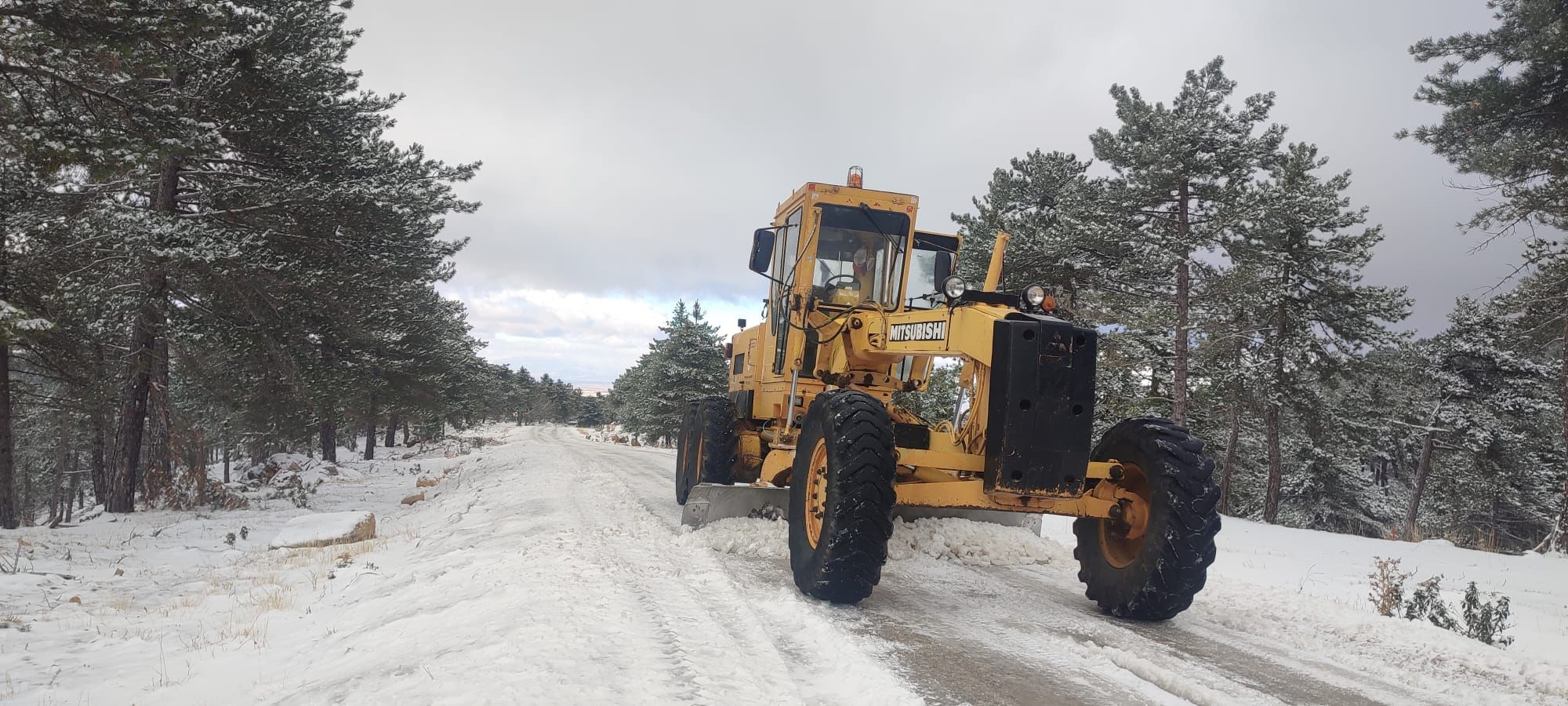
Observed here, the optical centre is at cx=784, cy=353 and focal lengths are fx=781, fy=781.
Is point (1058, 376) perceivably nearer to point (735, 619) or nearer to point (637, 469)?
point (735, 619)

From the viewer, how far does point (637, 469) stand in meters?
17.1

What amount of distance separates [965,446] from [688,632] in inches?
86.7

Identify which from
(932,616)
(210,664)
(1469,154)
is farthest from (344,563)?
(1469,154)

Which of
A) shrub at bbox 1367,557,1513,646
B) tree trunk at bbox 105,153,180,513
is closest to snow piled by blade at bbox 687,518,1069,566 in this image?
shrub at bbox 1367,557,1513,646

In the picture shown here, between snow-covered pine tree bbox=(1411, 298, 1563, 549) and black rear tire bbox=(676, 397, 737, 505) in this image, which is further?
snow-covered pine tree bbox=(1411, 298, 1563, 549)

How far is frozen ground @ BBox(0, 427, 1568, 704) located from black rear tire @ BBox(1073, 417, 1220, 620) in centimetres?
20

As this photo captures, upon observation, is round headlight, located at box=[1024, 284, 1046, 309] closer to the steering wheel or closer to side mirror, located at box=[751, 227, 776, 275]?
the steering wheel

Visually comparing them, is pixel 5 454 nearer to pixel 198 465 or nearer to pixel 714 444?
pixel 198 465

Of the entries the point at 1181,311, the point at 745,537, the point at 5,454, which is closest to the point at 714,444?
the point at 745,537

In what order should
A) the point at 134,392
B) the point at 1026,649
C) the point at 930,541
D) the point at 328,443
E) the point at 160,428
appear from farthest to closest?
the point at 328,443 → the point at 160,428 → the point at 134,392 → the point at 930,541 → the point at 1026,649

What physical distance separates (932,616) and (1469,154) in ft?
38.1

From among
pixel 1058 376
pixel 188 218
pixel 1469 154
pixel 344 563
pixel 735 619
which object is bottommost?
pixel 344 563

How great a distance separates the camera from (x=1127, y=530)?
5.33 m

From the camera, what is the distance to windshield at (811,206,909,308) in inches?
288
